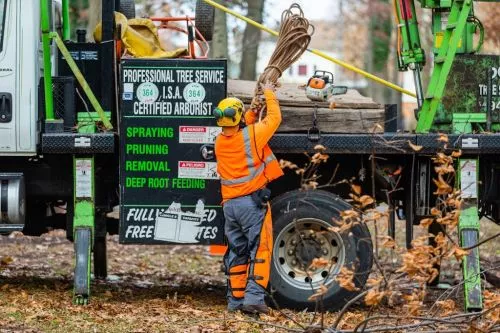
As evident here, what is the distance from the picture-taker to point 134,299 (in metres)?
10.1

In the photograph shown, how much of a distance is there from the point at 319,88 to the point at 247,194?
1.10 m

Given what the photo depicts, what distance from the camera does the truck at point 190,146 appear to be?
928 centimetres

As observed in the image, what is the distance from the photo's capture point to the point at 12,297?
31.9 feet

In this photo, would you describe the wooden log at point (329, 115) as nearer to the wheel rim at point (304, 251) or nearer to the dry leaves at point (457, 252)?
the wheel rim at point (304, 251)

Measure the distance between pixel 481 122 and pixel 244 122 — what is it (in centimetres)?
202

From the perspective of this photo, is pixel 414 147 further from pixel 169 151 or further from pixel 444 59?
pixel 169 151

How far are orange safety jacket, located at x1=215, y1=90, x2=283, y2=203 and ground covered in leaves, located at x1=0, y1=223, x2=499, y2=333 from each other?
1045mm

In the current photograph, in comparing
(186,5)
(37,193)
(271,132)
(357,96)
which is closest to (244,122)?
(271,132)

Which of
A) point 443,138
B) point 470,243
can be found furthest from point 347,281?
point 470,243

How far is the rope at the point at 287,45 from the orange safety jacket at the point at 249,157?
0.65ft

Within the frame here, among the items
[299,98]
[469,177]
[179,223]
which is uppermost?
[299,98]

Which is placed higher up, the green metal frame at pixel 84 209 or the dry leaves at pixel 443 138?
the dry leaves at pixel 443 138

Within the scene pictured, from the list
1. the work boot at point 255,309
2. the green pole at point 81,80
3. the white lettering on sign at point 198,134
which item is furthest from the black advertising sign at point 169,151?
the work boot at point 255,309

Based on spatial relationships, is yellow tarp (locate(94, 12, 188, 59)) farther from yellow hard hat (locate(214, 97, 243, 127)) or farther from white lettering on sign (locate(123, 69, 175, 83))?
yellow hard hat (locate(214, 97, 243, 127))
